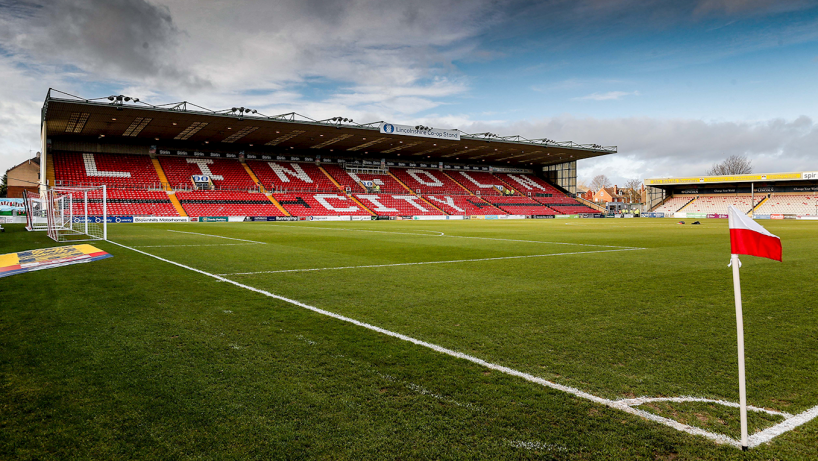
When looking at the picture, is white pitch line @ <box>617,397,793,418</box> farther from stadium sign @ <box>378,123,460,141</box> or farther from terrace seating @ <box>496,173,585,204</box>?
terrace seating @ <box>496,173,585,204</box>

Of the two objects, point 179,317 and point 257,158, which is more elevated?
point 257,158

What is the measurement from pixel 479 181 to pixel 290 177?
30.1 m

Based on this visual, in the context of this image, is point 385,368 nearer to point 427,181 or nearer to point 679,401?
point 679,401

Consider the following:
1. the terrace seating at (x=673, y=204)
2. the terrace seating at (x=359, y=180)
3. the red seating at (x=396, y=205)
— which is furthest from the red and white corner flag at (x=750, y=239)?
the terrace seating at (x=673, y=204)

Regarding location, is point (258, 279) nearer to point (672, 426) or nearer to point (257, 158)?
point (672, 426)

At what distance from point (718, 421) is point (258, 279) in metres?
7.58

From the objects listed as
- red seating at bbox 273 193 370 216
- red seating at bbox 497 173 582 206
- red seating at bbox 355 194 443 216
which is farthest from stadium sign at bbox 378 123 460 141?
red seating at bbox 497 173 582 206

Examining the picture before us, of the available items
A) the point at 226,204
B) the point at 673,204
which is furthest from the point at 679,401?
the point at 673,204

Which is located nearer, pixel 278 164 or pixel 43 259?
pixel 43 259

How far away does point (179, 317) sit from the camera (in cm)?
562

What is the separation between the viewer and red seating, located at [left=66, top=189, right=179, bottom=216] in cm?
3947

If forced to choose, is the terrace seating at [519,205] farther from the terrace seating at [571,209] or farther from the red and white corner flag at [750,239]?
the red and white corner flag at [750,239]

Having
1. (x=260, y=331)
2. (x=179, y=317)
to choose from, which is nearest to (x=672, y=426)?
(x=260, y=331)

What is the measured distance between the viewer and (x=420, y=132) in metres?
49.5
